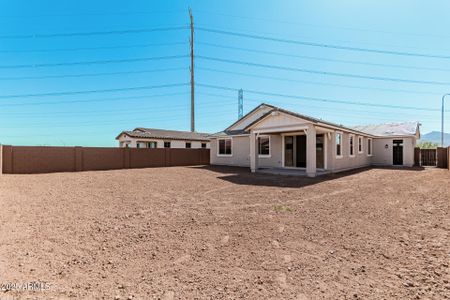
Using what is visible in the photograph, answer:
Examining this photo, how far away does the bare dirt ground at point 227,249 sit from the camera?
2691 millimetres

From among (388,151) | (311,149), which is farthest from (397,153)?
(311,149)

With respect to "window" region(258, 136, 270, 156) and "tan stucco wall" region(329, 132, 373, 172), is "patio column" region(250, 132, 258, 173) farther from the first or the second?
"tan stucco wall" region(329, 132, 373, 172)

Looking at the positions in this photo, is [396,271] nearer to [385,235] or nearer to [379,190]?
[385,235]

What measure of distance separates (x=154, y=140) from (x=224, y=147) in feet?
30.1

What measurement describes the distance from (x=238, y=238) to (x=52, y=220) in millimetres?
4061

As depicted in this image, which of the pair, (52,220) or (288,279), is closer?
(288,279)

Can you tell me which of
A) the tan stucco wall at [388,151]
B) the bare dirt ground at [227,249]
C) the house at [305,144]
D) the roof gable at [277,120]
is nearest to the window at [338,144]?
the house at [305,144]

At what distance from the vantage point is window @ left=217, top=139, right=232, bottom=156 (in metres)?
20.3

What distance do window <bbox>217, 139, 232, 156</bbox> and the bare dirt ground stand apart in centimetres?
1333

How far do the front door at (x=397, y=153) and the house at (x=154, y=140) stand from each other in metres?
16.9

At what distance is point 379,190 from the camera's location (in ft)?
29.0

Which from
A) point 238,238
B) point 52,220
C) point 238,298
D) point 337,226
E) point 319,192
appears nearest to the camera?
point 238,298

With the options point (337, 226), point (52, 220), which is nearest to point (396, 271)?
point (337, 226)

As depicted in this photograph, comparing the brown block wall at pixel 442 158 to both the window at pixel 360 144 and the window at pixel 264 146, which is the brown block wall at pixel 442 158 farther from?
the window at pixel 264 146
